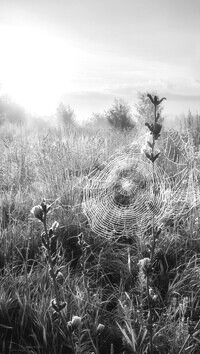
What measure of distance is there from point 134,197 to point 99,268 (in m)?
1.76

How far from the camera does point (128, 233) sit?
330 cm

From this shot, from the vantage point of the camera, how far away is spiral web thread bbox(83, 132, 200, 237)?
11.3ft

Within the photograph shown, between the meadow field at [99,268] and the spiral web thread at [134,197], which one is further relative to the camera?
the spiral web thread at [134,197]

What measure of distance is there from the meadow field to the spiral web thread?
0.06ft

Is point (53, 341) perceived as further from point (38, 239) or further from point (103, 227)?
point (103, 227)

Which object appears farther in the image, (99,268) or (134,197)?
(134,197)

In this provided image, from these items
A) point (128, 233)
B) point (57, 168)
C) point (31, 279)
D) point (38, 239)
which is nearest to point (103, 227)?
point (128, 233)

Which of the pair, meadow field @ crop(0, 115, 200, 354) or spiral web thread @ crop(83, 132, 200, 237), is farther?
spiral web thread @ crop(83, 132, 200, 237)

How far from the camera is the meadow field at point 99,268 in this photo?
1808 mm

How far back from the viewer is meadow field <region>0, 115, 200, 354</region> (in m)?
1.81

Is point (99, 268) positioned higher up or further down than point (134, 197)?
further down

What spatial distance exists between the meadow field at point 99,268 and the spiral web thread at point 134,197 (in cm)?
2

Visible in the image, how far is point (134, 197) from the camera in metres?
4.22

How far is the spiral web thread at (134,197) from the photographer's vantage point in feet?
11.3
